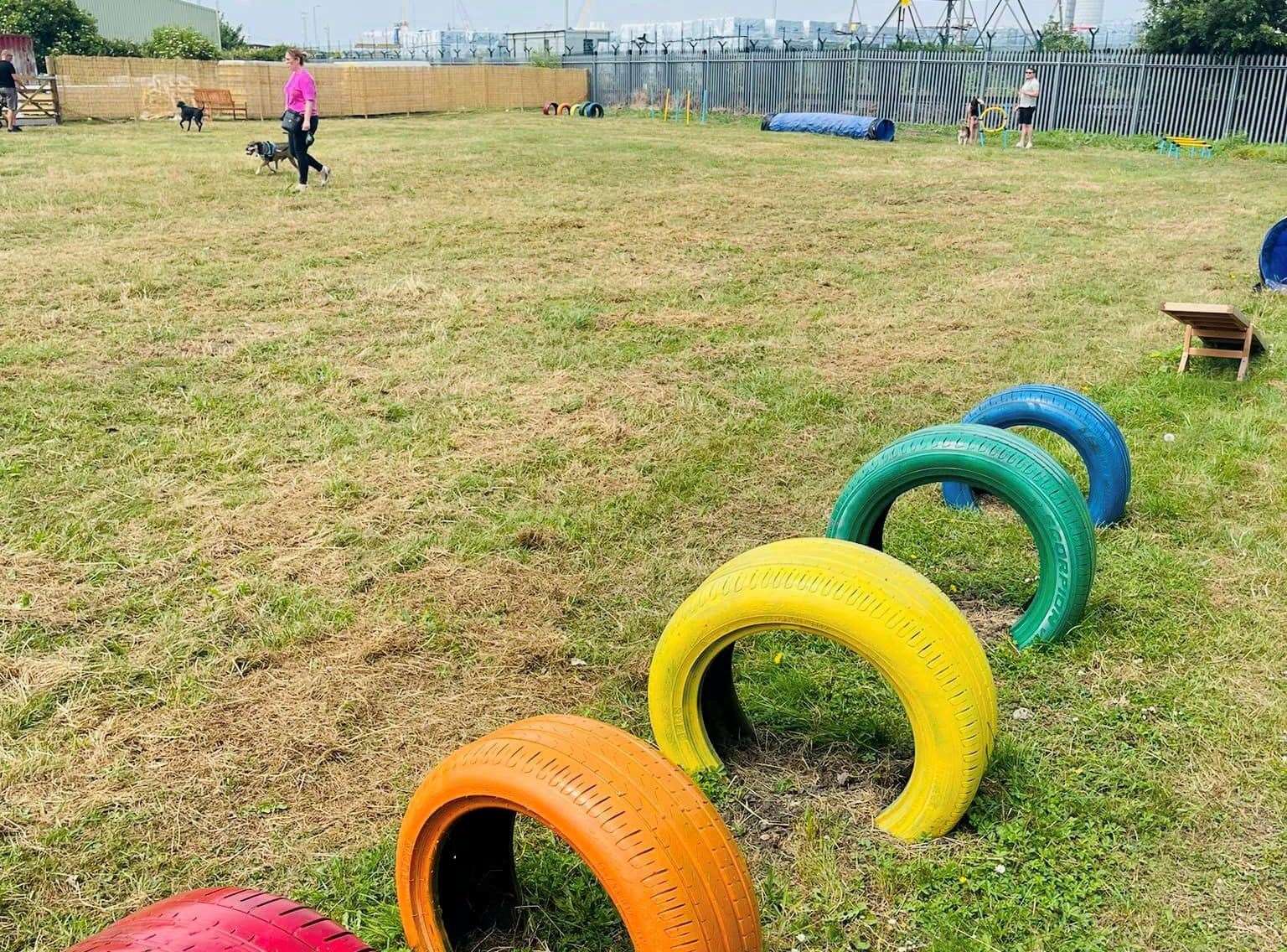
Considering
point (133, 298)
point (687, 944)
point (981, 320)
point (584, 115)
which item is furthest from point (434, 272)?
point (584, 115)

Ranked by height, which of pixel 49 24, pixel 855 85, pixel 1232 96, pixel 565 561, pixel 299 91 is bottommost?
pixel 565 561

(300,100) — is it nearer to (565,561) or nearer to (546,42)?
(565,561)

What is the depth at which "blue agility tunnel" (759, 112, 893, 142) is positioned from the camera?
27.2 m

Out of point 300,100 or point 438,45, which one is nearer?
point 300,100

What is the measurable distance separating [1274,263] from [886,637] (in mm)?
9381

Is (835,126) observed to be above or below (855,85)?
below

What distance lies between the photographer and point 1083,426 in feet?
16.4

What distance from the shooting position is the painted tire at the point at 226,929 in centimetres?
196

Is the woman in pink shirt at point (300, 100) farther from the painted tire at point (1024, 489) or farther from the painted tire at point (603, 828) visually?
the painted tire at point (603, 828)

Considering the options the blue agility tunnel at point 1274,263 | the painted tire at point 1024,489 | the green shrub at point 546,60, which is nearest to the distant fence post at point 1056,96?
the green shrub at point 546,60

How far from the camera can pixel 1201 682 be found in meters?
3.88

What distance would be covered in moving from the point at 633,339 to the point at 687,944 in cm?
645

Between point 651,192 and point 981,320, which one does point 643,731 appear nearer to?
point 981,320

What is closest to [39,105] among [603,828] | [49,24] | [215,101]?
[215,101]
